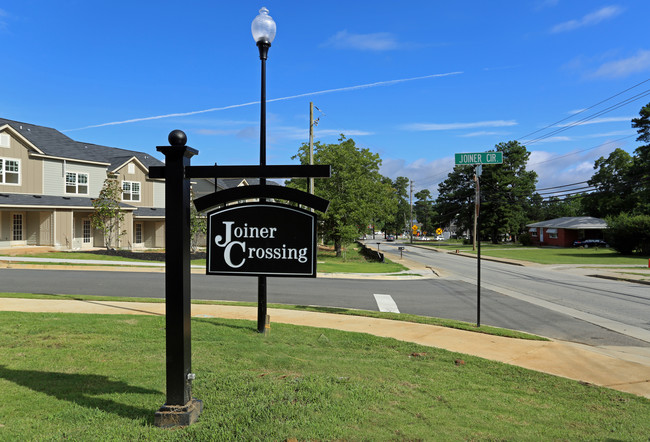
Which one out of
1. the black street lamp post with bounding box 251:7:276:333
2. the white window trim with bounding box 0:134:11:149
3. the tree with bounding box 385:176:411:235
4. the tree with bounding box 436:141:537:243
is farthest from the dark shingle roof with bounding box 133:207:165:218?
the tree with bounding box 385:176:411:235

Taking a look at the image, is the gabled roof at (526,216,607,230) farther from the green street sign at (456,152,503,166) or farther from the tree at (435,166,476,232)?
the green street sign at (456,152,503,166)

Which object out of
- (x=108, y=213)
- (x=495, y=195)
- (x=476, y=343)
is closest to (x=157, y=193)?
(x=108, y=213)

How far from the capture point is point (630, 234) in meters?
41.2

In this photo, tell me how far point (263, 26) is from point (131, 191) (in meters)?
31.9

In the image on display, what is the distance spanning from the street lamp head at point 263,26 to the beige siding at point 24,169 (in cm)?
2706

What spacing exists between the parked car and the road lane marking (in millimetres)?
55935

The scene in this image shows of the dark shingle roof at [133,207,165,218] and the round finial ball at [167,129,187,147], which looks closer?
the round finial ball at [167,129,187,147]

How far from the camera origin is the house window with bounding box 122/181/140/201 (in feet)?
115

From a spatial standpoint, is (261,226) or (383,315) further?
(383,315)

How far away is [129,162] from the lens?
3475 cm

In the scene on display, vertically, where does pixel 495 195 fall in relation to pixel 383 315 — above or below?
above

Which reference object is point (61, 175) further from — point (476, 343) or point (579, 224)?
point (579, 224)

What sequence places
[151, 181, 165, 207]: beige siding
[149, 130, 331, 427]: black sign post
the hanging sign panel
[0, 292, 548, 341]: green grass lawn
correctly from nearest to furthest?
[149, 130, 331, 427]: black sign post
the hanging sign panel
[0, 292, 548, 341]: green grass lawn
[151, 181, 165, 207]: beige siding

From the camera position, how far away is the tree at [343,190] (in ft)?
117
